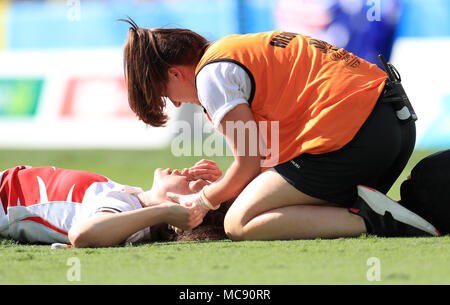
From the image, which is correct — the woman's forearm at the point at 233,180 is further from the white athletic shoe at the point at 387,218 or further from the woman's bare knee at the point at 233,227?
the white athletic shoe at the point at 387,218

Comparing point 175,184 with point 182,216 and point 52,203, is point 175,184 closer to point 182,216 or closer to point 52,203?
point 182,216

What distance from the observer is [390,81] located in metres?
3.34

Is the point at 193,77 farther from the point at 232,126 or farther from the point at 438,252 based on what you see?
the point at 438,252

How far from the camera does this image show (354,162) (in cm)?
323

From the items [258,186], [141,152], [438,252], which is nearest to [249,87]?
[258,186]

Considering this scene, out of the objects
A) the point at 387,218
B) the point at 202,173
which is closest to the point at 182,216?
the point at 202,173

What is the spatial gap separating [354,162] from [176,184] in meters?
0.88

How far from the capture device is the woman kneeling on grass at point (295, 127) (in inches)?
126

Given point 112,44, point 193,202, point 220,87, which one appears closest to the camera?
point 220,87

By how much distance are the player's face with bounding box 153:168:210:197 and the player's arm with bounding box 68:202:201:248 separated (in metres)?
0.22

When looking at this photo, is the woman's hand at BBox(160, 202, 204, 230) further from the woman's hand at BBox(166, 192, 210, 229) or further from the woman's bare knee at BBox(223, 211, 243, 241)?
the woman's bare knee at BBox(223, 211, 243, 241)

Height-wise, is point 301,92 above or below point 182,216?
above

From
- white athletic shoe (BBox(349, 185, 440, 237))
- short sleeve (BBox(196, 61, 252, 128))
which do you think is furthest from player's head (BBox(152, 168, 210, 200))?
white athletic shoe (BBox(349, 185, 440, 237))
